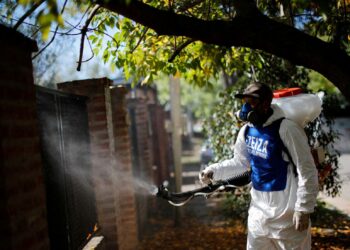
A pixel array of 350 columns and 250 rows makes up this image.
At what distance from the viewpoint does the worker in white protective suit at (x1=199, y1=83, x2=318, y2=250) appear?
11.2ft

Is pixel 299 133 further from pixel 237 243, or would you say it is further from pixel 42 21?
pixel 237 243

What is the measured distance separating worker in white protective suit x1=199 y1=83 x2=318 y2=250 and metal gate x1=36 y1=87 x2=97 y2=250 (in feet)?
6.36

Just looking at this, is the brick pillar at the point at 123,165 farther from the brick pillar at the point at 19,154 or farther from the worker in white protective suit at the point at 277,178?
the brick pillar at the point at 19,154

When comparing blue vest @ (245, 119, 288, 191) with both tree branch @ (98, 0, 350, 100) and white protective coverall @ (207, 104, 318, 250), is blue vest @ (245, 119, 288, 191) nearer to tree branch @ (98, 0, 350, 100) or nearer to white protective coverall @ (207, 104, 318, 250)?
white protective coverall @ (207, 104, 318, 250)

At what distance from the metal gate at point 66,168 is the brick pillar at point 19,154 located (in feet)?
2.97

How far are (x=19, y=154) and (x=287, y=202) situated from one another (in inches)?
93.6

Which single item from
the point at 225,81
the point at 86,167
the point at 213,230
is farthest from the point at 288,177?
the point at 225,81

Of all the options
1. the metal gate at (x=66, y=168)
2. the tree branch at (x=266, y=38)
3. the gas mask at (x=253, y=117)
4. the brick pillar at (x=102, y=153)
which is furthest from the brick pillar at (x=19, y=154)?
the brick pillar at (x=102, y=153)

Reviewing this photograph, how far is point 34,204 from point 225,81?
12.4 meters

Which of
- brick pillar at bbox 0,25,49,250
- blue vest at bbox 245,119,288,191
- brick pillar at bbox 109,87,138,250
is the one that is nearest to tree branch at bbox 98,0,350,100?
blue vest at bbox 245,119,288,191

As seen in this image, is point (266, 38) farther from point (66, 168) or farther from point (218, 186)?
point (66, 168)

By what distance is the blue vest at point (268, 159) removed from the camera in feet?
12.0

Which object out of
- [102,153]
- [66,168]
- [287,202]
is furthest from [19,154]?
[102,153]

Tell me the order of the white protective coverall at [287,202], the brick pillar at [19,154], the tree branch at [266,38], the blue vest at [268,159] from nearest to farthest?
the brick pillar at [19,154] → the tree branch at [266,38] → the white protective coverall at [287,202] → the blue vest at [268,159]
